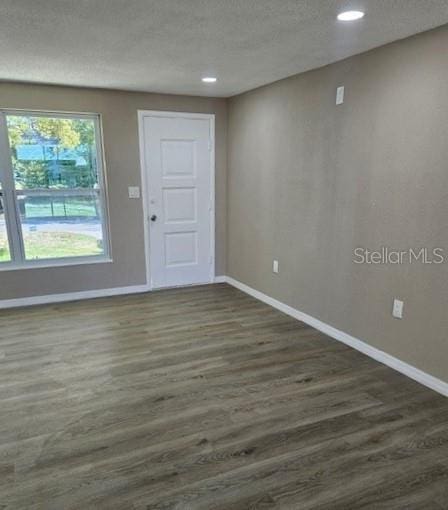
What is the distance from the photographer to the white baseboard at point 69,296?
416cm

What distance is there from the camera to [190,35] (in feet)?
7.75

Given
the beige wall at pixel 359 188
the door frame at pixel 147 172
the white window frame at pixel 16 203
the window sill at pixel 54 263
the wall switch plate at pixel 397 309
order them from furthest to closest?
the door frame at pixel 147 172 < the window sill at pixel 54 263 < the white window frame at pixel 16 203 < the wall switch plate at pixel 397 309 < the beige wall at pixel 359 188

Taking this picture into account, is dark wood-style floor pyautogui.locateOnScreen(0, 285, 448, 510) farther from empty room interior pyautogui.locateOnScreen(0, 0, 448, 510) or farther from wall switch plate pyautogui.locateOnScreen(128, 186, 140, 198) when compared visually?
wall switch plate pyautogui.locateOnScreen(128, 186, 140, 198)

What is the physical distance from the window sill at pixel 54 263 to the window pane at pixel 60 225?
0.19 ft

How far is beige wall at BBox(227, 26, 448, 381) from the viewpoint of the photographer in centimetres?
249

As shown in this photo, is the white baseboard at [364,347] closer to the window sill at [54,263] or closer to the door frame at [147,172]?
the door frame at [147,172]

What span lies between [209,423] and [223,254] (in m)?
3.03

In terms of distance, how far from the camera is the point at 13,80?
3.65 metres

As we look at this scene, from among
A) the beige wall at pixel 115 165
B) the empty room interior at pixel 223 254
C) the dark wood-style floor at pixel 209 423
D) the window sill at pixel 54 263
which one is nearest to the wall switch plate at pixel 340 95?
the empty room interior at pixel 223 254

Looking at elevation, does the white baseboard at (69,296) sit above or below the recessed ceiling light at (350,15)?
below

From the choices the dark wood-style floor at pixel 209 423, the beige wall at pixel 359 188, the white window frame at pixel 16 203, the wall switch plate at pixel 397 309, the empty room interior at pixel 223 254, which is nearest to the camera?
the dark wood-style floor at pixel 209 423

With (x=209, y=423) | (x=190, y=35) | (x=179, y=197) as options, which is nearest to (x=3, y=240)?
(x=179, y=197)

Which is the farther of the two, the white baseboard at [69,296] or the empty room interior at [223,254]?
the white baseboard at [69,296]

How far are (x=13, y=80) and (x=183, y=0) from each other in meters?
2.58
